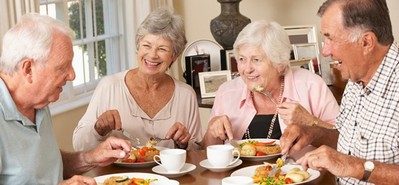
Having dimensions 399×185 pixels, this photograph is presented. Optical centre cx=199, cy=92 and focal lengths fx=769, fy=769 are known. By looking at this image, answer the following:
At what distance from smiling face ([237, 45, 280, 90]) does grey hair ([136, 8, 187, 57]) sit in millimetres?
264

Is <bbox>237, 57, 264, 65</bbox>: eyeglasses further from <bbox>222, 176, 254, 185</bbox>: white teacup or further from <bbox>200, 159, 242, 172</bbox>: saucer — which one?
<bbox>222, 176, 254, 185</bbox>: white teacup

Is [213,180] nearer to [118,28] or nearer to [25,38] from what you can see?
[25,38]

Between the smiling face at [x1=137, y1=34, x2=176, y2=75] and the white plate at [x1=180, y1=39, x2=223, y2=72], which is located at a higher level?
the smiling face at [x1=137, y1=34, x2=176, y2=75]

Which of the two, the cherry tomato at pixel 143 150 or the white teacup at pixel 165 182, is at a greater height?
the cherry tomato at pixel 143 150

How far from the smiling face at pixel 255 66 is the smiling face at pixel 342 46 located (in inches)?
26.3

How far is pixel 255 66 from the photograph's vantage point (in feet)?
10.1

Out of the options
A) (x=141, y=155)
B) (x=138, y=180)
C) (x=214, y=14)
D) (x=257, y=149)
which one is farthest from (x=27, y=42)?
(x=214, y=14)

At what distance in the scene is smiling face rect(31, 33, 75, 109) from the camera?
7.37 ft

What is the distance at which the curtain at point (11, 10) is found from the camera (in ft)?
11.0

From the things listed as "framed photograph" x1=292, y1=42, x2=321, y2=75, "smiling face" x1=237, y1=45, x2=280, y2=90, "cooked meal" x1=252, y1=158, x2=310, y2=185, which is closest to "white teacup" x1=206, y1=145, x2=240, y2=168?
"cooked meal" x1=252, y1=158, x2=310, y2=185

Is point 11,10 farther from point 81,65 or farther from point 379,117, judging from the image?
point 379,117

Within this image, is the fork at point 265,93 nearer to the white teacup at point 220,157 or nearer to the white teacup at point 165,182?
the white teacup at point 220,157

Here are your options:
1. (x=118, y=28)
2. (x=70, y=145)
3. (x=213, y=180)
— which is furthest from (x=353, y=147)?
(x=118, y=28)

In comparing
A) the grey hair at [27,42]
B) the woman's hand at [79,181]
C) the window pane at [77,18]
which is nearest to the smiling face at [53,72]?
the grey hair at [27,42]
